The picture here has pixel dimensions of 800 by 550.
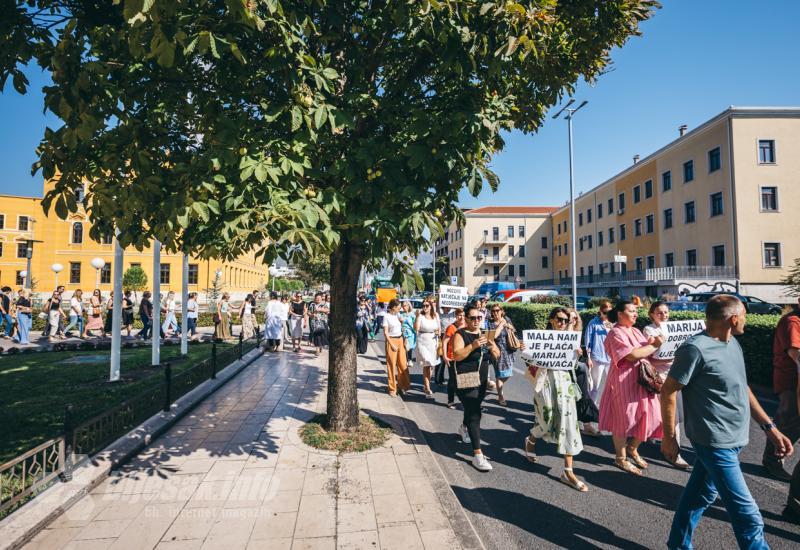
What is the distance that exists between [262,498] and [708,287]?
A: 30241 mm

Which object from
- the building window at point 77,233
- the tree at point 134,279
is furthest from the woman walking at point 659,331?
the building window at point 77,233

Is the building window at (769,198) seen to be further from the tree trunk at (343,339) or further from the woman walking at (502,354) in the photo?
the tree trunk at (343,339)

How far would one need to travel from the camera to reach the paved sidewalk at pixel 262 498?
11.3ft

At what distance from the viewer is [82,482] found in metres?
4.24

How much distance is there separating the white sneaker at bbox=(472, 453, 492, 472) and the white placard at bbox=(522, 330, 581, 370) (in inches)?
50.1

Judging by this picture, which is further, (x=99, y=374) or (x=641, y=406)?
(x=99, y=374)

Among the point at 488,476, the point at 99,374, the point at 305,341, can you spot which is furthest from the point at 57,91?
the point at 305,341

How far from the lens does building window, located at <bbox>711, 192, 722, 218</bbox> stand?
92.9 ft

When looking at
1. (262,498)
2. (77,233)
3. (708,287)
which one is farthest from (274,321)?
(77,233)

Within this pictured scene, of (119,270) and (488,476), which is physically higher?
(119,270)

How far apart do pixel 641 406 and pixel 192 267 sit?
149ft

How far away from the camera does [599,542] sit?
3.52 m

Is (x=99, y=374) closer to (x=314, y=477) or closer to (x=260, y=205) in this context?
(x=314, y=477)

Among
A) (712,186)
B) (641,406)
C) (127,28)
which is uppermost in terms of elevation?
(712,186)
